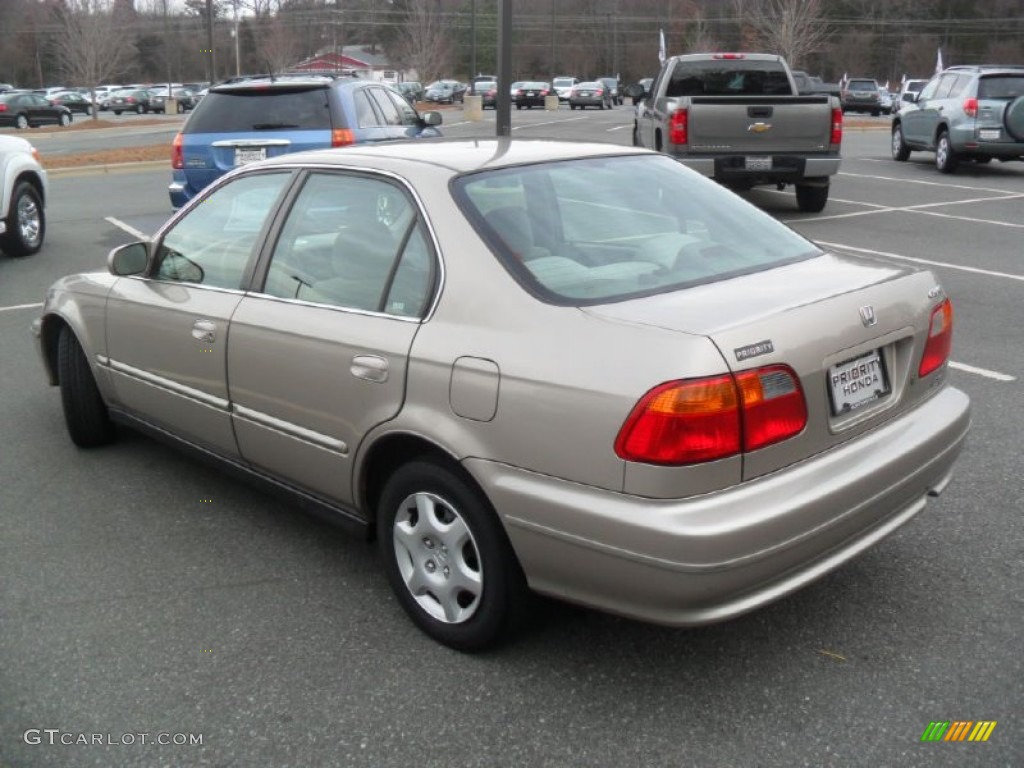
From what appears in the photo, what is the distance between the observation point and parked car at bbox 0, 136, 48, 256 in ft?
35.4

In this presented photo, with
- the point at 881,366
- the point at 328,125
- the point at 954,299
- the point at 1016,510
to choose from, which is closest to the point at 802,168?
the point at 954,299

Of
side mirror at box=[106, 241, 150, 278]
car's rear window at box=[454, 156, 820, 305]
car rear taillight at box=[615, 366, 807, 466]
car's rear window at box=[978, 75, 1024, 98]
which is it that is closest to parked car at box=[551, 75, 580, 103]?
car's rear window at box=[978, 75, 1024, 98]

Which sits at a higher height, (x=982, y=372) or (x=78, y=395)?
(x=78, y=395)

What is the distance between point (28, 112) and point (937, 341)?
5001 cm

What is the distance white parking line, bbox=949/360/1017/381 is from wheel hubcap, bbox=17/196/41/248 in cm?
929

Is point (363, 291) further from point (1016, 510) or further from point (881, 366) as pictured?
point (1016, 510)

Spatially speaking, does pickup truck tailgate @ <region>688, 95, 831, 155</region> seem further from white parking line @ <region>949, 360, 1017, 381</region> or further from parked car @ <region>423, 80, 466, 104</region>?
parked car @ <region>423, 80, 466, 104</region>

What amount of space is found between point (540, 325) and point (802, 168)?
1035 cm

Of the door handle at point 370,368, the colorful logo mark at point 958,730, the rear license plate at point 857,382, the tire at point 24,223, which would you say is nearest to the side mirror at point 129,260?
the door handle at point 370,368

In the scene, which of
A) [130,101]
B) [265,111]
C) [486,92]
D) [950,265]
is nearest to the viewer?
[950,265]

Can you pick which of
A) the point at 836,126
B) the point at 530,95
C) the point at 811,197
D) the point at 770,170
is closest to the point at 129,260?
the point at 770,170

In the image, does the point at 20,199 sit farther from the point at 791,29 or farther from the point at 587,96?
the point at 587,96

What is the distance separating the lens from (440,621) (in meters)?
3.38

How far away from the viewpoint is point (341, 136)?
972 centimetres
